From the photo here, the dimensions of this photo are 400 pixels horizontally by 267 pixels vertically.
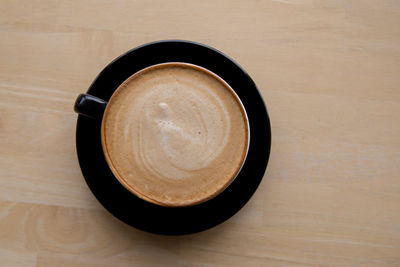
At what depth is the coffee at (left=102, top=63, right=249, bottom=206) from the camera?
62 centimetres

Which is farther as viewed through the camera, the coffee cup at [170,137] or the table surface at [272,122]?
the table surface at [272,122]

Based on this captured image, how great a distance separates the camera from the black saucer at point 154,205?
0.72 m

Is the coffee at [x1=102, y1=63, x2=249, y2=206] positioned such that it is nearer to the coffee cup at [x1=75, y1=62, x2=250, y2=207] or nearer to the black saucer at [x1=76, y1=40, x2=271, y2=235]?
the coffee cup at [x1=75, y1=62, x2=250, y2=207]

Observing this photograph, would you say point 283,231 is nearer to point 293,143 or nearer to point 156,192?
point 293,143

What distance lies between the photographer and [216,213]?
0.73 m

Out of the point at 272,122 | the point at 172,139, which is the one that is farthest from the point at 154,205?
the point at 272,122

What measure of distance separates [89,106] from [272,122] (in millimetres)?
453

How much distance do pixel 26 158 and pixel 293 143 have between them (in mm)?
689

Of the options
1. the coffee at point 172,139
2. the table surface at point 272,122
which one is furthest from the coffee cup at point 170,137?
the table surface at point 272,122

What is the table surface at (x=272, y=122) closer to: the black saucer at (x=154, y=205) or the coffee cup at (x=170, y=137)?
the black saucer at (x=154, y=205)

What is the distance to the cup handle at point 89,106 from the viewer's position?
636 mm

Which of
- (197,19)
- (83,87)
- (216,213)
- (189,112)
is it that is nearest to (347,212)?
(216,213)

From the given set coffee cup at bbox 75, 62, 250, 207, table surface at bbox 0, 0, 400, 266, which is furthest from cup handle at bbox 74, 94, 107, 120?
table surface at bbox 0, 0, 400, 266

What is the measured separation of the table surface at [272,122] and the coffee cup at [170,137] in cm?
21
